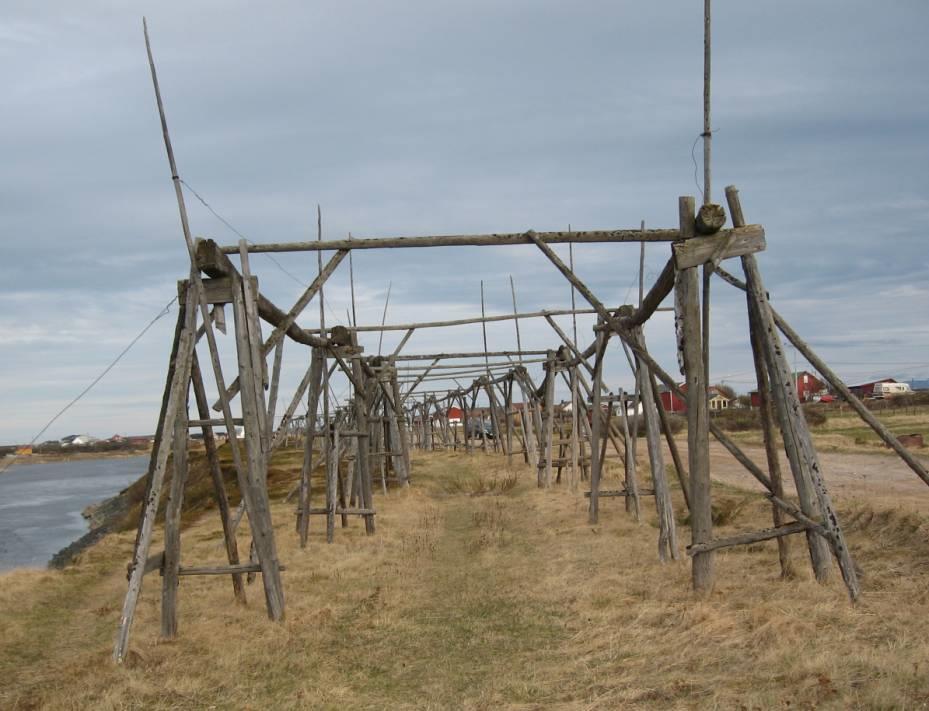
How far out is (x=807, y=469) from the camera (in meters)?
8.23

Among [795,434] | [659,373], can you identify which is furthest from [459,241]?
[795,434]

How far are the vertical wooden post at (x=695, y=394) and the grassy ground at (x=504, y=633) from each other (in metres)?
0.55

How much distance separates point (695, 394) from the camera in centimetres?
889

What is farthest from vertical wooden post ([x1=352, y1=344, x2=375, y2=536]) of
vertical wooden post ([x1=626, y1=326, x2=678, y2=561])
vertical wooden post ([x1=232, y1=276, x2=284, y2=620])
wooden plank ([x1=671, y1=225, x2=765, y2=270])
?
wooden plank ([x1=671, y1=225, x2=765, y2=270])

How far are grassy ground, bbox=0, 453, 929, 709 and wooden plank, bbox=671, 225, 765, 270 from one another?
3.30 metres

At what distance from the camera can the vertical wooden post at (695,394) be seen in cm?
880

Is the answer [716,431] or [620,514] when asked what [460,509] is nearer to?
[620,514]

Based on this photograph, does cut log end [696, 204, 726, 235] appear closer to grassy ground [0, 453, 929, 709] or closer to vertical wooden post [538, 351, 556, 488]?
grassy ground [0, 453, 929, 709]

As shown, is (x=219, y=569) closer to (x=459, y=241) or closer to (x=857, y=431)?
(x=459, y=241)

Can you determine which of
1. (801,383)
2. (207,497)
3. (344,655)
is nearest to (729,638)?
(344,655)

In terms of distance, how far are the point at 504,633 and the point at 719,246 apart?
14.1 feet

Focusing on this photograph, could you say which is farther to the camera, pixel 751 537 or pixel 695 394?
pixel 695 394

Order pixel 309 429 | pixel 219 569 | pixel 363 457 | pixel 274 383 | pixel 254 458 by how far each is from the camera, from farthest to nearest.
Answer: pixel 363 457, pixel 309 429, pixel 274 383, pixel 254 458, pixel 219 569

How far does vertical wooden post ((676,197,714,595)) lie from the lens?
880 centimetres
